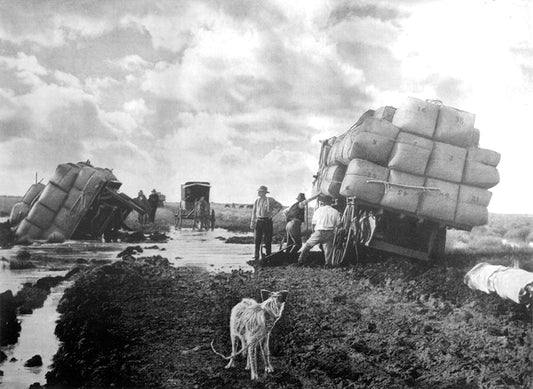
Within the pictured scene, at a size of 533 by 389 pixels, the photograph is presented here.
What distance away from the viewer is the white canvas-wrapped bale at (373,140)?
605cm

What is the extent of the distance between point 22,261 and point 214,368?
2.62 metres

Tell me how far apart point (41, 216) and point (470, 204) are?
5.27 meters

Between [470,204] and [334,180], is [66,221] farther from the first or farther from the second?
[470,204]

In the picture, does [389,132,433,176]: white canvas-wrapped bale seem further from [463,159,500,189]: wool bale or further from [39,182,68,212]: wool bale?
[39,182,68,212]: wool bale

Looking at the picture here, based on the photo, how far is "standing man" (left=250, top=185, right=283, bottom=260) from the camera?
6289 millimetres

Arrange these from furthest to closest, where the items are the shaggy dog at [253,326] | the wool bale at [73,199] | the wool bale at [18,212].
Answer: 1. the wool bale at [73,199]
2. the wool bale at [18,212]
3. the shaggy dog at [253,326]

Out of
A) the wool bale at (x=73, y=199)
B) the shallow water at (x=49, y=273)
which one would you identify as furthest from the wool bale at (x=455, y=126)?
the wool bale at (x=73, y=199)

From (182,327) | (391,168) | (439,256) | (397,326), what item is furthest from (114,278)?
(439,256)

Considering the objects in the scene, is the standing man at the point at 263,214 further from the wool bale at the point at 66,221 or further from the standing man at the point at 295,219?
the wool bale at the point at 66,221

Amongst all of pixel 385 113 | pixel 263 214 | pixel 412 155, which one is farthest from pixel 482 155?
pixel 263 214

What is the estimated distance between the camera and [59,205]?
667cm

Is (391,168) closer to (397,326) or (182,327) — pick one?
(397,326)

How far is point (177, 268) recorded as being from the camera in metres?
6.01

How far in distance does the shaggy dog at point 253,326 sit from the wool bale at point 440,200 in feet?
8.11
